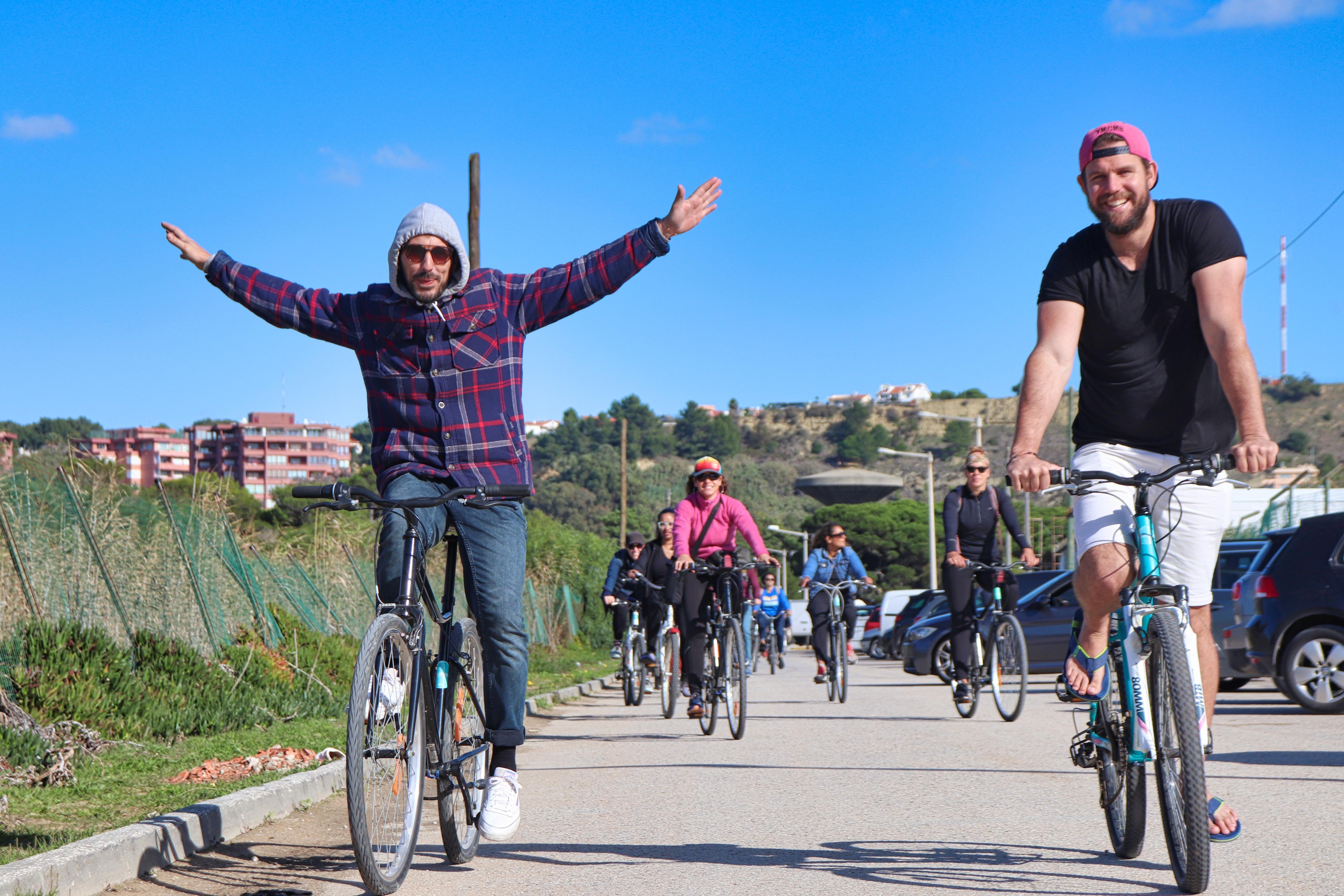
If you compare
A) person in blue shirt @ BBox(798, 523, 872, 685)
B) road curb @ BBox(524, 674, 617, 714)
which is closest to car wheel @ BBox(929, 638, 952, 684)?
person in blue shirt @ BBox(798, 523, 872, 685)

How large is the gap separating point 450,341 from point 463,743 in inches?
52.8

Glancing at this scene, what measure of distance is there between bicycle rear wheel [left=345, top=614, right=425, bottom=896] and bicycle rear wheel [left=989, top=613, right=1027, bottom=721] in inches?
295

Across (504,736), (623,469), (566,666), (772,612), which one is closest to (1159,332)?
(504,736)

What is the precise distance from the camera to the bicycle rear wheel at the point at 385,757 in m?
4.01

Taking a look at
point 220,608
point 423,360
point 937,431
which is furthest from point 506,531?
point 937,431

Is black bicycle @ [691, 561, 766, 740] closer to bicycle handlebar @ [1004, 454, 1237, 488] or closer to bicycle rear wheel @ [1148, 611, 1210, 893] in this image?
bicycle handlebar @ [1004, 454, 1237, 488]

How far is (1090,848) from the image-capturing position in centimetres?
511

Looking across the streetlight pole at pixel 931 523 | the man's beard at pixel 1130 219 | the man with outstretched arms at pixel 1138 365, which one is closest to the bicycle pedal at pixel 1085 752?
the man with outstretched arms at pixel 1138 365

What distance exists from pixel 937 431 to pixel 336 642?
154740mm

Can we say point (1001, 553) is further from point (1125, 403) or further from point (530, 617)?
point (530, 617)

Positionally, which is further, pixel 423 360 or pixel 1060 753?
pixel 1060 753

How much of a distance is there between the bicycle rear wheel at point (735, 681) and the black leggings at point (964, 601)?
236 centimetres

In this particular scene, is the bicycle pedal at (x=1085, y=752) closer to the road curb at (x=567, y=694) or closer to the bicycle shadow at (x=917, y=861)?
the bicycle shadow at (x=917, y=861)

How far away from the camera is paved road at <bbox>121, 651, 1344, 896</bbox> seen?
4.65 metres
